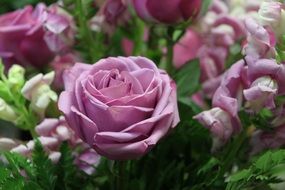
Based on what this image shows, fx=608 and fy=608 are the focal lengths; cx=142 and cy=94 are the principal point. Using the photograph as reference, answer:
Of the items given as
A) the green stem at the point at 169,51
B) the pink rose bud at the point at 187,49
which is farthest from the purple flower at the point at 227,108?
the pink rose bud at the point at 187,49

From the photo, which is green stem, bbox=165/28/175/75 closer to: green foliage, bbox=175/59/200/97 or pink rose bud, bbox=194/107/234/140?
green foliage, bbox=175/59/200/97

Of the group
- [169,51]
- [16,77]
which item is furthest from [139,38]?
[16,77]

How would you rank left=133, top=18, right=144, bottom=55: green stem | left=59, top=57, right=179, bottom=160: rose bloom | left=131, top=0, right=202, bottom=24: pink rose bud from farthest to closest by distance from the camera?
left=133, top=18, right=144, bottom=55: green stem
left=131, top=0, right=202, bottom=24: pink rose bud
left=59, top=57, right=179, bottom=160: rose bloom

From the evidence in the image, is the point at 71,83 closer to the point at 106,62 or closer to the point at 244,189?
the point at 106,62

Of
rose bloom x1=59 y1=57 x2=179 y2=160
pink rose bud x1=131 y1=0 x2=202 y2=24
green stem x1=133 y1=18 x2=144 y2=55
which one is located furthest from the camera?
green stem x1=133 y1=18 x2=144 y2=55

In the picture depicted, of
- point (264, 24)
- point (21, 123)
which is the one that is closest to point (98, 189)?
point (21, 123)

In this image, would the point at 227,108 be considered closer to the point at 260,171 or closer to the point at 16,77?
the point at 260,171

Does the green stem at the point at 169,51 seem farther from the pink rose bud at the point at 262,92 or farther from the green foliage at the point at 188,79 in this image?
the pink rose bud at the point at 262,92

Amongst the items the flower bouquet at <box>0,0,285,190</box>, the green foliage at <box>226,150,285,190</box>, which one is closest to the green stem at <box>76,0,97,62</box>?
the flower bouquet at <box>0,0,285,190</box>
